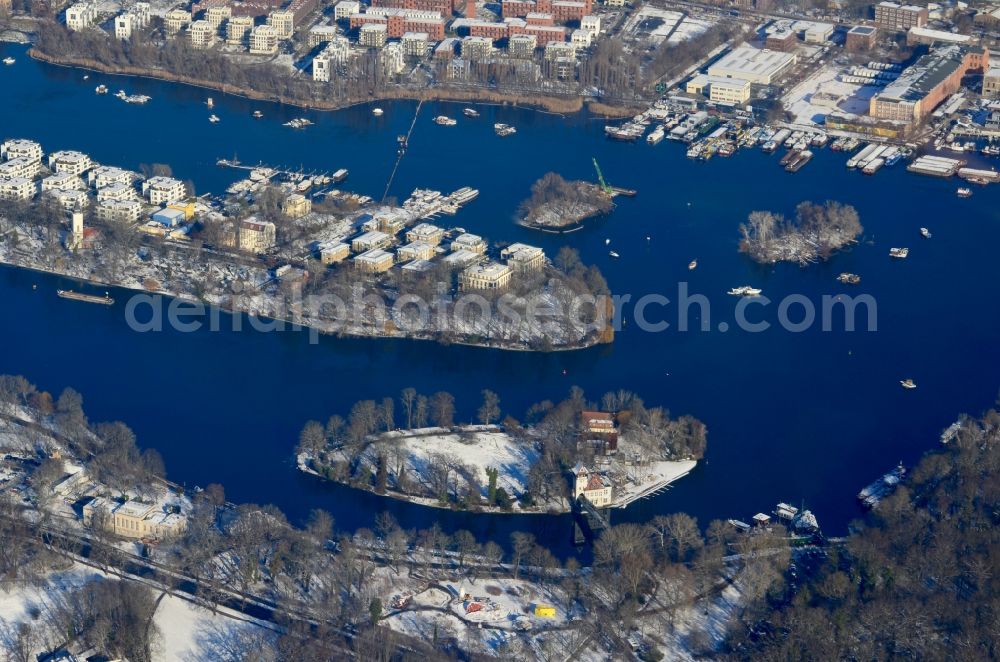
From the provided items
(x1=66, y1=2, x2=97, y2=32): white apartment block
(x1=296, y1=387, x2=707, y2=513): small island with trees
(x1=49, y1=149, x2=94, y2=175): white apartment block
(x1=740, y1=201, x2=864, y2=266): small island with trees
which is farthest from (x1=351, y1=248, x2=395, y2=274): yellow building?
(x1=66, y1=2, x2=97, y2=32): white apartment block

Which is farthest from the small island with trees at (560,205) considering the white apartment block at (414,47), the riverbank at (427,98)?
the white apartment block at (414,47)

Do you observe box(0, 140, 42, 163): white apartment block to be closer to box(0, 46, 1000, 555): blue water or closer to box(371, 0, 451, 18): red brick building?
box(0, 46, 1000, 555): blue water

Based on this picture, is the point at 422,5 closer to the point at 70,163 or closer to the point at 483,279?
the point at 70,163

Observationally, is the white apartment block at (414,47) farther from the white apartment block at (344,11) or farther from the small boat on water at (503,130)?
the small boat on water at (503,130)

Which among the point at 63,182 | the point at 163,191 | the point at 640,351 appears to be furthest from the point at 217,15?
the point at 640,351

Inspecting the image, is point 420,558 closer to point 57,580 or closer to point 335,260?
point 57,580

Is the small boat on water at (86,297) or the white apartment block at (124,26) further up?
the small boat on water at (86,297)
